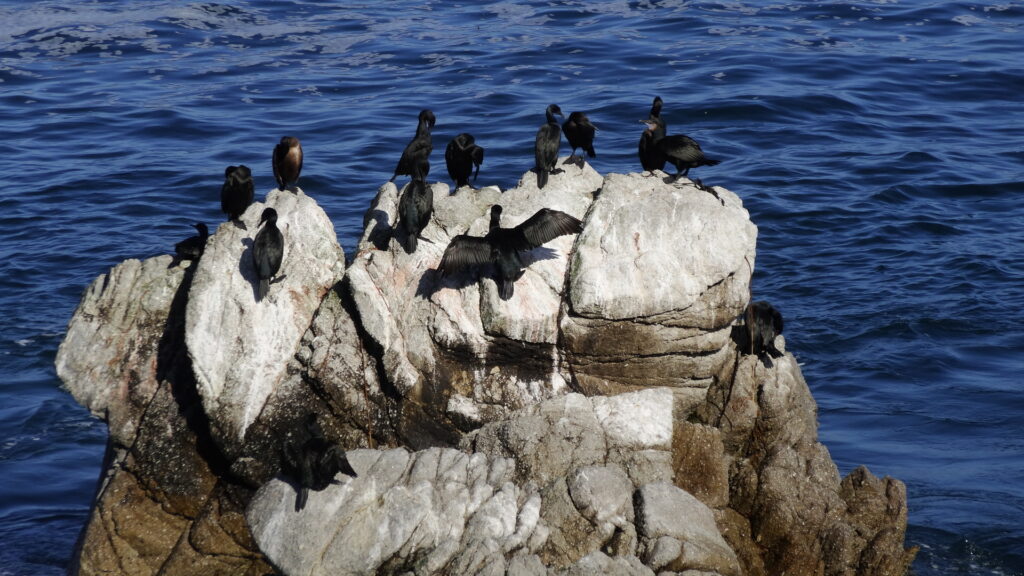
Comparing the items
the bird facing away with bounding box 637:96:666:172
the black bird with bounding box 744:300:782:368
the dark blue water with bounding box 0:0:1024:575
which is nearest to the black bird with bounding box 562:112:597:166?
the bird facing away with bounding box 637:96:666:172

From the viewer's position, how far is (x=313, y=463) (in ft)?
36.0

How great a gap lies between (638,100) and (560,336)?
69.7ft

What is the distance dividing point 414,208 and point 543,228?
1422mm

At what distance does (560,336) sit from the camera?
486 inches

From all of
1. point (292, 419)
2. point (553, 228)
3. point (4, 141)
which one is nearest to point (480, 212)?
point (553, 228)

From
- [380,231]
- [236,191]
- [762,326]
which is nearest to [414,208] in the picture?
[380,231]

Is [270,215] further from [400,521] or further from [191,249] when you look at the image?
[400,521]

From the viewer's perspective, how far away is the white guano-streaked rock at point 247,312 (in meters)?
12.1

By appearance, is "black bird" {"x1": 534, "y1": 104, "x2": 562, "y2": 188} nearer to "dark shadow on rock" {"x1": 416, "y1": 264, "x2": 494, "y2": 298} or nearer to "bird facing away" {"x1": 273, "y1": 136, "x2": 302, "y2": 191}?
"dark shadow on rock" {"x1": 416, "y1": 264, "x2": 494, "y2": 298}

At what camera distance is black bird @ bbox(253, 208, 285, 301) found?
40.0ft

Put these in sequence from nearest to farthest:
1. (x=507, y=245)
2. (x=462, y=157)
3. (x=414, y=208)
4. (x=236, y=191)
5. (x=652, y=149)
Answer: (x=507, y=245)
(x=414, y=208)
(x=236, y=191)
(x=462, y=157)
(x=652, y=149)

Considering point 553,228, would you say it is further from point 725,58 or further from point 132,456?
point 725,58

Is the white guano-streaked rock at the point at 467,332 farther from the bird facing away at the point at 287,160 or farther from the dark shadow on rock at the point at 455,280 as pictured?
the bird facing away at the point at 287,160

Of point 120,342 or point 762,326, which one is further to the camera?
point 120,342
